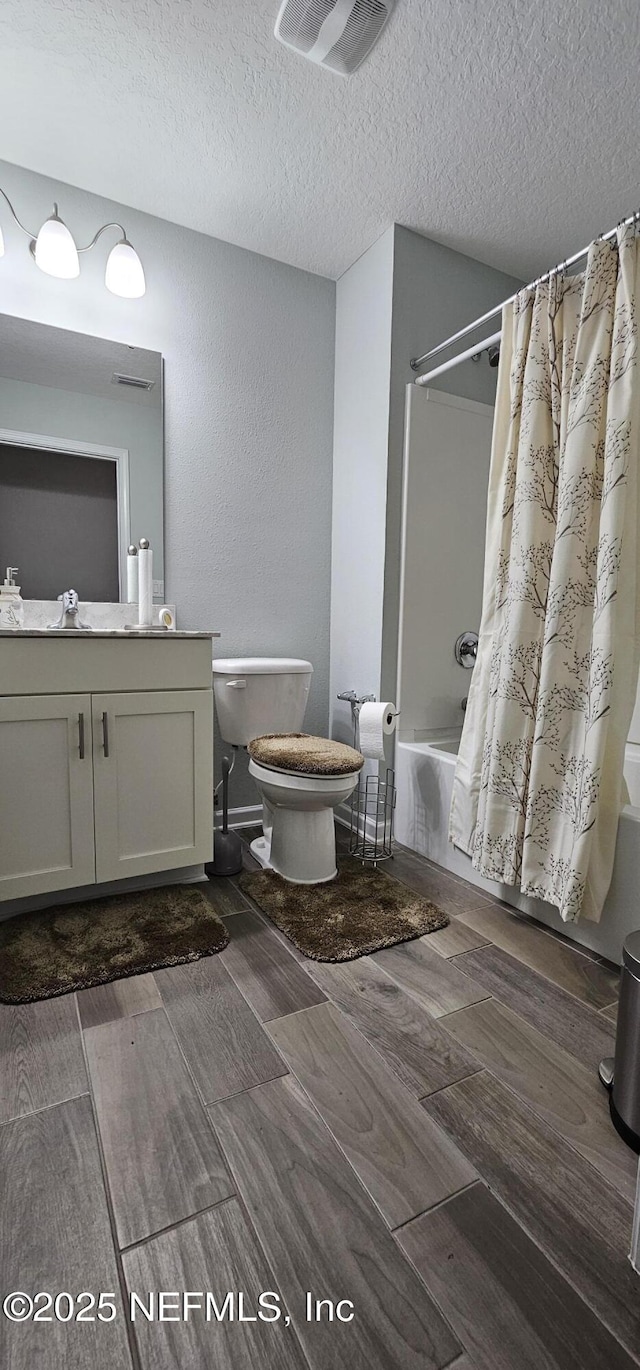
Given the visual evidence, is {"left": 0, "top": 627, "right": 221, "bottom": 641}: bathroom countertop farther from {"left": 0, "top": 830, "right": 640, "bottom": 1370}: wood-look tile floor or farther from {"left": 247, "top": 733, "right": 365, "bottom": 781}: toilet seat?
{"left": 0, "top": 830, "right": 640, "bottom": 1370}: wood-look tile floor

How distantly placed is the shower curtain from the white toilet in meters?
0.45

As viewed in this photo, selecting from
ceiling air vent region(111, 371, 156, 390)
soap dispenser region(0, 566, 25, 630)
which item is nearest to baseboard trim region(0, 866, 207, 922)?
soap dispenser region(0, 566, 25, 630)

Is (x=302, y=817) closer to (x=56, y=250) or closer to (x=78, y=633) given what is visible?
(x=78, y=633)

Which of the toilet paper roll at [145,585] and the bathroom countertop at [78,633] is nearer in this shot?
the bathroom countertop at [78,633]

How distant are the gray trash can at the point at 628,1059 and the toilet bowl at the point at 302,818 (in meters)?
0.91

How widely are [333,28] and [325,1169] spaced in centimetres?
237

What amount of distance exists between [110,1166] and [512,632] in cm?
143

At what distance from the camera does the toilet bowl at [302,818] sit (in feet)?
5.83

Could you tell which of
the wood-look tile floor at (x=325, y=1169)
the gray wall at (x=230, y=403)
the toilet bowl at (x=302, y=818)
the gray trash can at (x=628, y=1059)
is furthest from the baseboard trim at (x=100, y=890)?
the gray trash can at (x=628, y=1059)

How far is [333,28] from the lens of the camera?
139 centimetres

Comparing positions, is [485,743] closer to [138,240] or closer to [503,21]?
[503,21]

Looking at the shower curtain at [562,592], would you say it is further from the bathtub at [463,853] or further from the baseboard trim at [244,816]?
the baseboard trim at [244,816]

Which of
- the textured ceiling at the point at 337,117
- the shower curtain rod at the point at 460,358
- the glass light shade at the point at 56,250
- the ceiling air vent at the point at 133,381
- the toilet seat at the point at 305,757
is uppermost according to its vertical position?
the textured ceiling at the point at 337,117

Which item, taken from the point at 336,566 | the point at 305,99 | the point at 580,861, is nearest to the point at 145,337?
the point at 305,99
